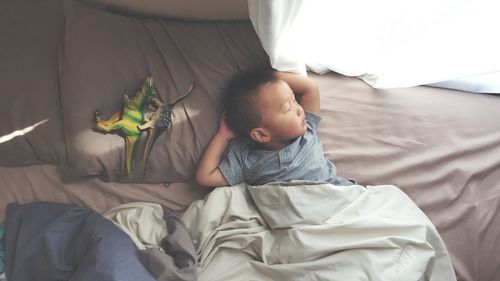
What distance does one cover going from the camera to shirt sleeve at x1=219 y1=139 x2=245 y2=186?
4.04 ft

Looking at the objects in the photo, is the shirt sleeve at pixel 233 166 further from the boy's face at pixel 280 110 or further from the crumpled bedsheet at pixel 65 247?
the crumpled bedsheet at pixel 65 247

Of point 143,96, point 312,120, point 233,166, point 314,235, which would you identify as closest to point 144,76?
point 143,96

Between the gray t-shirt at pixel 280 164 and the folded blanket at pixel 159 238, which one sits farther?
the gray t-shirt at pixel 280 164

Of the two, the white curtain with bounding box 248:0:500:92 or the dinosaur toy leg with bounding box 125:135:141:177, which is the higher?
the white curtain with bounding box 248:0:500:92

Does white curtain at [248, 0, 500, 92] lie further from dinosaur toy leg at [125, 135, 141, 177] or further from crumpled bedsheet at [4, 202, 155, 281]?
crumpled bedsheet at [4, 202, 155, 281]

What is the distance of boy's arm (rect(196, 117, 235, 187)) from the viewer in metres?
1.22

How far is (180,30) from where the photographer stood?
1.33 meters

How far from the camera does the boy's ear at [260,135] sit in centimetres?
121

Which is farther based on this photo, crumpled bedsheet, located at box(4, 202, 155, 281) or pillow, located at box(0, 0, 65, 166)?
pillow, located at box(0, 0, 65, 166)

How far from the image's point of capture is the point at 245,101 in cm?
119

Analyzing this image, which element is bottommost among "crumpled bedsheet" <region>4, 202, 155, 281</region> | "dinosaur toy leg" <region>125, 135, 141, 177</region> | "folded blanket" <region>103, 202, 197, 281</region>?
"folded blanket" <region>103, 202, 197, 281</region>

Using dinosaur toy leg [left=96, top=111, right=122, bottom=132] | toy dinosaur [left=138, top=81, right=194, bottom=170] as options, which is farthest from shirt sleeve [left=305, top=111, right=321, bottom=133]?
dinosaur toy leg [left=96, top=111, right=122, bottom=132]

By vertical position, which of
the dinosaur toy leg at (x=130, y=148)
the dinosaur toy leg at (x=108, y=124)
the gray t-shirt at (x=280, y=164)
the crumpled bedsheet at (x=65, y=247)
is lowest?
the crumpled bedsheet at (x=65, y=247)

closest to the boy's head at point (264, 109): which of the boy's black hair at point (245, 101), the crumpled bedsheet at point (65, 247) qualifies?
the boy's black hair at point (245, 101)
